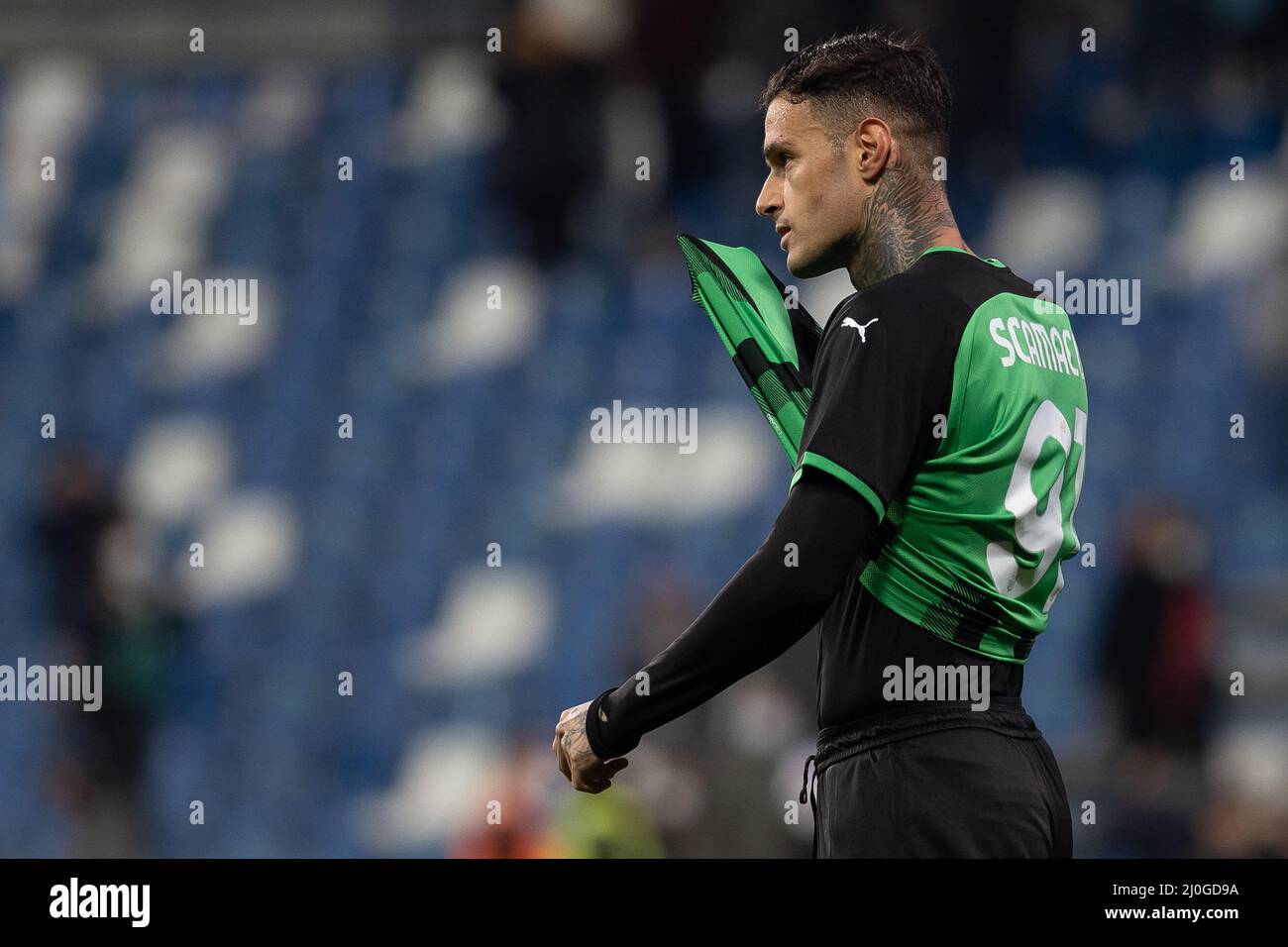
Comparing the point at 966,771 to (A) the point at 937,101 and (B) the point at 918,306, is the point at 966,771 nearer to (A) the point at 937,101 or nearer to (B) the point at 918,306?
(B) the point at 918,306

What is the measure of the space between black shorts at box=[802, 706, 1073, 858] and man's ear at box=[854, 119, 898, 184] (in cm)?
73

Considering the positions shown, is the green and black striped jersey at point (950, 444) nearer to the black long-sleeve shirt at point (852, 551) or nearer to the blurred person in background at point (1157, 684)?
the black long-sleeve shirt at point (852, 551)

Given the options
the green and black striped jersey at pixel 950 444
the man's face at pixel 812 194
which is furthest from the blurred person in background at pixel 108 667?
the green and black striped jersey at pixel 950 444

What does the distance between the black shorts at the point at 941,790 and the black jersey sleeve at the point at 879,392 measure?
288 millimetres

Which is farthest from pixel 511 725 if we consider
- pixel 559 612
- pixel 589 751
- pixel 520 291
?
pixel 589 751

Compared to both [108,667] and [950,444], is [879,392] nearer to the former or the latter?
[950,444]

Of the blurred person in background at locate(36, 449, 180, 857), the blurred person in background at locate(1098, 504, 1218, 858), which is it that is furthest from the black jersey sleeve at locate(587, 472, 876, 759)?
the blurred person in background at locate(36, 449, 180, 857)

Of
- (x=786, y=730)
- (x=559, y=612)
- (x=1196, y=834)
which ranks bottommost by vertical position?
(x=1196, y=834)

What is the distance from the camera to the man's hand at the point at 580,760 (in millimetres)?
1699

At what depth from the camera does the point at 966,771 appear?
5.45 ft

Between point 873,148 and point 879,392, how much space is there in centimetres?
43

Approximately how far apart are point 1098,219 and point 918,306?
179 inches

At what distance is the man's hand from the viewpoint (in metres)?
1.70

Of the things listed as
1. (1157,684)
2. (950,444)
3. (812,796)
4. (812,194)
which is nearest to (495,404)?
(1157,684)
